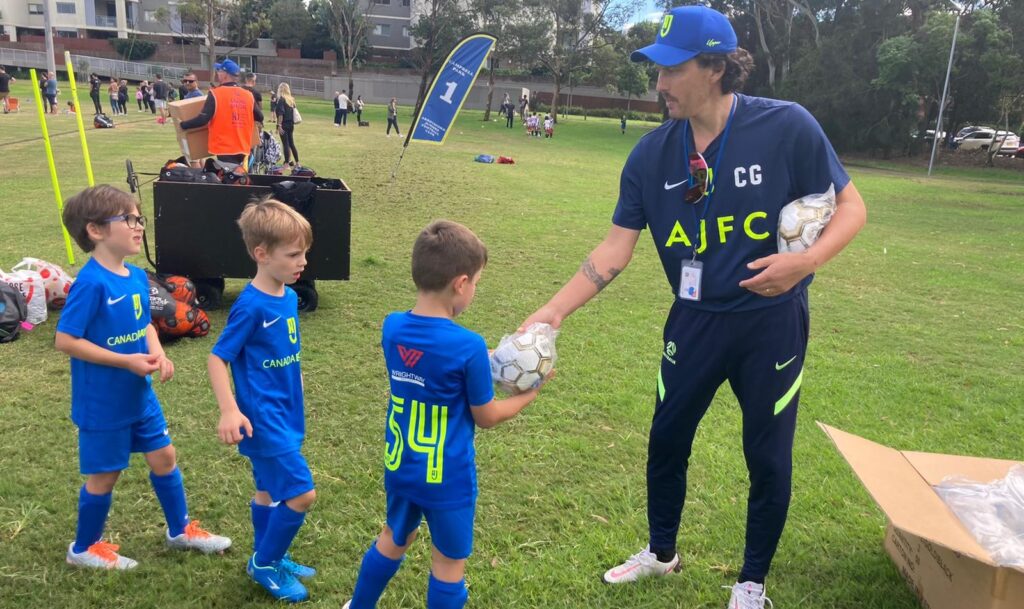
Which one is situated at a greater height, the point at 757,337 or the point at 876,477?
the point at 757,337

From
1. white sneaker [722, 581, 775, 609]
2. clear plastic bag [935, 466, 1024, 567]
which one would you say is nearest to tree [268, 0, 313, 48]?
white sneaker [722, 581, 775, 609]

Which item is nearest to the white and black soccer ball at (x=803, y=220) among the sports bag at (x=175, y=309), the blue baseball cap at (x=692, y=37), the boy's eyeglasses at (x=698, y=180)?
the boy's eyeglasses at (x=698, y=180)

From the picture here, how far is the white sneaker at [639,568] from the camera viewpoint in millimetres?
2910

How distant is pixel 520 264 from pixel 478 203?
175 inches

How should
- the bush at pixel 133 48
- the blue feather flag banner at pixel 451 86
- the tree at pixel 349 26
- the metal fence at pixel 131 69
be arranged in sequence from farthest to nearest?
the bush at pixel 133 48, the metal fence at pixel 131 69, the tree at pixel 349 26, the blue feather flag banner at pixel 451 86

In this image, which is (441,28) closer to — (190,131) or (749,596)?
(190,131)

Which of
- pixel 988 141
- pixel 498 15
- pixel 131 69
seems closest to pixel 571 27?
pixel 498 15

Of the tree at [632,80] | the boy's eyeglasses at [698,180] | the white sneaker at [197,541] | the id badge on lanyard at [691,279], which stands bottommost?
the white sneaker at [197,541]

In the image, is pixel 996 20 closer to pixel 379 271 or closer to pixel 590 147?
pixel 590 147

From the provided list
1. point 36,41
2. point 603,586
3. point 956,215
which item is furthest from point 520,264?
point 36,41

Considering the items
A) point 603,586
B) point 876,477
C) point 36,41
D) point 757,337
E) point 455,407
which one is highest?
point 36,41

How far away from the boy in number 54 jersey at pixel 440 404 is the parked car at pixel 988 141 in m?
38.4

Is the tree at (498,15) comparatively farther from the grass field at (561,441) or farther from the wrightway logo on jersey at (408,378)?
the wrightway logo on jersey at (408,378)

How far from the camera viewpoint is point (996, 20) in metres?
28.7
